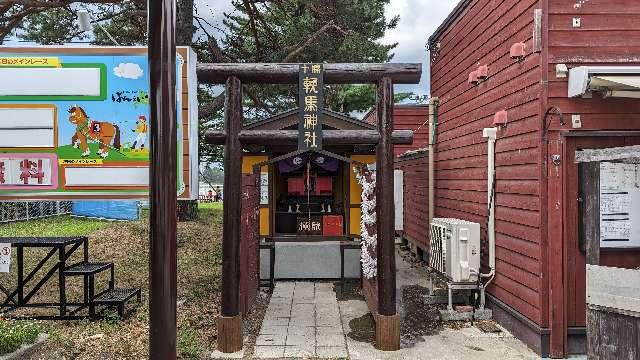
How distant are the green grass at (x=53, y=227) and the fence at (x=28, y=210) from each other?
470 millimetres

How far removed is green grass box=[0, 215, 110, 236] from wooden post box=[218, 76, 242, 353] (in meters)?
9.72

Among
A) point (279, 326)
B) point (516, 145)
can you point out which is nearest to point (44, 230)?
point (279, 326)

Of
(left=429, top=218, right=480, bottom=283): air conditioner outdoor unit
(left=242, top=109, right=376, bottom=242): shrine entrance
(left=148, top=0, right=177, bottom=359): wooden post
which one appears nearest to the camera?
(left=148, top=0, right=177, bottom=359): wooden post

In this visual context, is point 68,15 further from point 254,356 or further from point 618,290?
point 618,290

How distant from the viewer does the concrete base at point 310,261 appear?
1084 cm

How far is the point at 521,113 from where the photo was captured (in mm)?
7086

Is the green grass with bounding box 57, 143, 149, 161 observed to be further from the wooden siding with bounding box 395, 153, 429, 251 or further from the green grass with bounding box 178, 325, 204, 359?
the wooden siding with bounding box 395, 153, 429, 251

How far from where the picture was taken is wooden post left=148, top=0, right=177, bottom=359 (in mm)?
2889

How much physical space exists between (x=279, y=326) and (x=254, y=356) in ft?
4.41

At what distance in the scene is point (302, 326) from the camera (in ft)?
25.1

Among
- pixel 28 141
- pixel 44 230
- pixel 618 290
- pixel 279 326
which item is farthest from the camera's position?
pixel 44 230

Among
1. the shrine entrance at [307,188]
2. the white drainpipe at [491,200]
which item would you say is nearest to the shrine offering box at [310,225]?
the shrine entrance at [307,188]

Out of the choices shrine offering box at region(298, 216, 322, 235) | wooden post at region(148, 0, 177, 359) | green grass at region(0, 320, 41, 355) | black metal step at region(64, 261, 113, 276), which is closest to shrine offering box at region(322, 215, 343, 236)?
shrine offering box at region(298, 216, 322, 235)

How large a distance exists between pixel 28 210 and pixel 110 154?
18074mm
